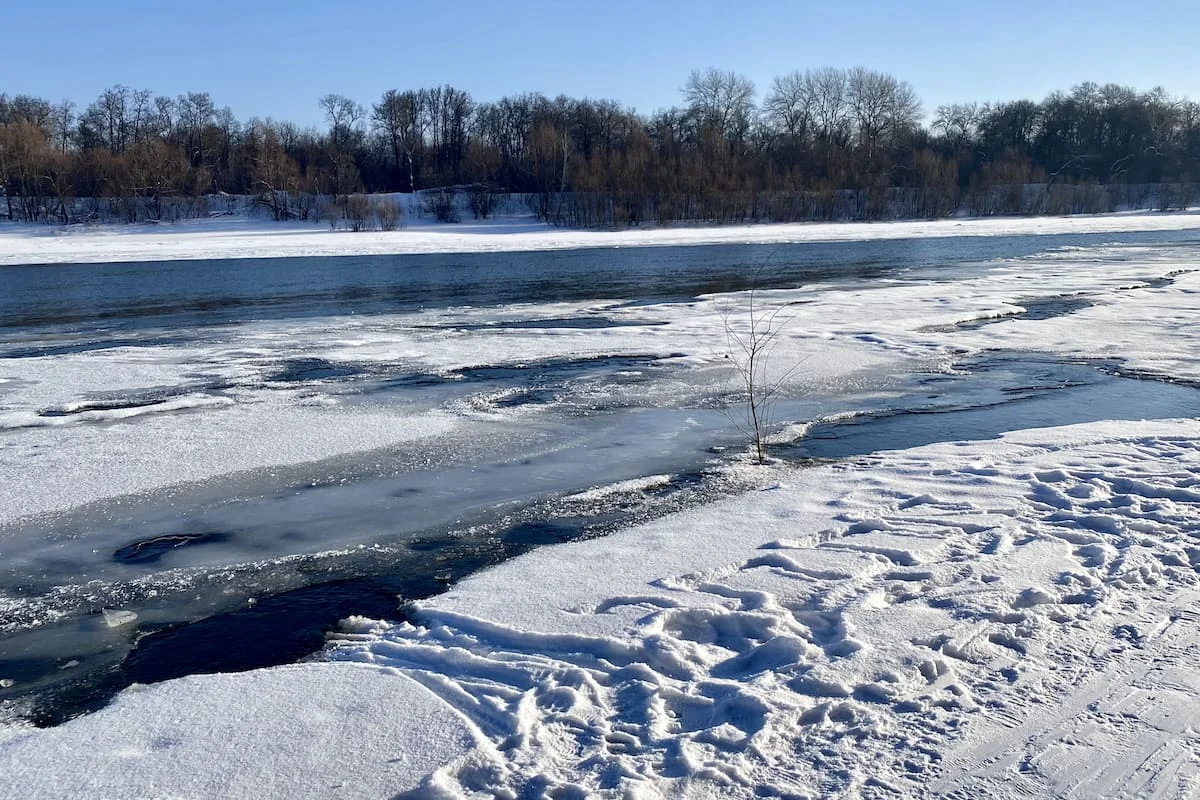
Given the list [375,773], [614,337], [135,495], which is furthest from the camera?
[614,337]

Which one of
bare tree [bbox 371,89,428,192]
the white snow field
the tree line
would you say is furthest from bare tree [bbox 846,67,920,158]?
the white snow field

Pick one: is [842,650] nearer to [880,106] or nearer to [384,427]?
[384,427]

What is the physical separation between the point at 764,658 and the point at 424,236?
144ft

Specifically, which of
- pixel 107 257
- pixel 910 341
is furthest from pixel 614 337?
pixel 107 257

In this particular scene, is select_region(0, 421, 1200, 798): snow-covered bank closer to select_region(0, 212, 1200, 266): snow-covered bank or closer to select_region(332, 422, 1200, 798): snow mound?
select_region(332, 422, 1200, 798): snow mound

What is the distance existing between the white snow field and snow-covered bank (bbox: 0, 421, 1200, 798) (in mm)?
12

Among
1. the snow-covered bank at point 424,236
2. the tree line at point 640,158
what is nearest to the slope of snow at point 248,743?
the snow-covered bank at point 424,236

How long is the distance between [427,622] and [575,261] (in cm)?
2871

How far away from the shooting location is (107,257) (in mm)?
36656

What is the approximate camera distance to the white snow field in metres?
3.09

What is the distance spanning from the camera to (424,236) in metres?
45.7

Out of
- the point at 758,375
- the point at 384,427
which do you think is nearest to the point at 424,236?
the point at 758,375

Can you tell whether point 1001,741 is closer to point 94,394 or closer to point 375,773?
point 375,773

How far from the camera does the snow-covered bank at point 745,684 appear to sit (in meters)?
3.07
